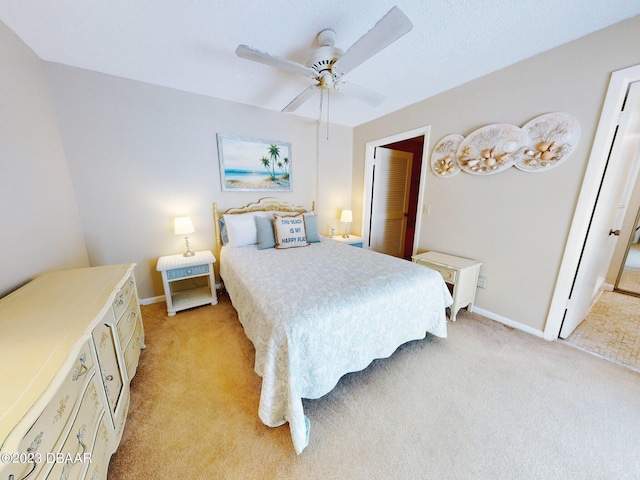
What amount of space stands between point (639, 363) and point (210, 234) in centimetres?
413

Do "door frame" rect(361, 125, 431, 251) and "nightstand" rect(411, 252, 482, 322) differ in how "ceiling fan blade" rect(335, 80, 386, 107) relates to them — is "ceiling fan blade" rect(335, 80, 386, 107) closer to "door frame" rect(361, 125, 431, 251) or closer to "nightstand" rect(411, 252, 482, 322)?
"door frame" rect(361, 125, 431, 251)

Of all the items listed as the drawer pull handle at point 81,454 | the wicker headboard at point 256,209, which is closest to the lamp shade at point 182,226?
the wicker headboard at point 256,209

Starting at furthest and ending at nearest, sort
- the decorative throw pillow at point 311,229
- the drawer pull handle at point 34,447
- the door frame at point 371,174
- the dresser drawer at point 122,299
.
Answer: the decorative throw pillow at point 311,229 < the door frame at point 371,174 < the dresser drawer at point 122,299 < the drawer pull handle at point 34,447

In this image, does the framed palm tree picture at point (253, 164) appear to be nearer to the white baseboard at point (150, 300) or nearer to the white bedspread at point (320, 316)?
the white bedspread at point (320, 316)

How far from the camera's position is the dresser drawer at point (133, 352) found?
141cm

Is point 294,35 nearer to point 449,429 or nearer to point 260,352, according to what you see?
point 260,352

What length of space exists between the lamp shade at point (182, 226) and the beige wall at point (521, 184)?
9.18 ft

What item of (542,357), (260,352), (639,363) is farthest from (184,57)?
(639,363)

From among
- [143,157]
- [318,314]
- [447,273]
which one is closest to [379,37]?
[318,314]

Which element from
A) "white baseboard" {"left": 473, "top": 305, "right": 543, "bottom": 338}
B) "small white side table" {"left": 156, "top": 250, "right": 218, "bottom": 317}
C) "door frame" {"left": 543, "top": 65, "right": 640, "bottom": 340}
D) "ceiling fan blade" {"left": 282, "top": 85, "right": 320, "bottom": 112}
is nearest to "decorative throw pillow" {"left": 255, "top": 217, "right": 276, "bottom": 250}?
"small white side table" {"left": 156, "top": 250, "right": 218, "bottom": 317}

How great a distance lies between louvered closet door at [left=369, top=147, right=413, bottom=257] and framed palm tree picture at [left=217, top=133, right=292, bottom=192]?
1.47 m

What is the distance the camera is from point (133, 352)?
154 centimetres

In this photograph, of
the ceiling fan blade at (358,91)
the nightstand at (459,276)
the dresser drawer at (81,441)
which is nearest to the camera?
the dresser drawer at (81,441)

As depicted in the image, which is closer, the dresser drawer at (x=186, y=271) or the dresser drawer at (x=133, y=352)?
the dresser drawer at (x=133, y=352)
